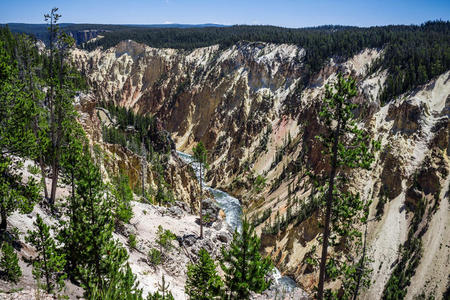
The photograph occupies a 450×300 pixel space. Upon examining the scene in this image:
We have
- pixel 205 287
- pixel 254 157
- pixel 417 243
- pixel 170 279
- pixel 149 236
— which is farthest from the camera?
pixel 254 157

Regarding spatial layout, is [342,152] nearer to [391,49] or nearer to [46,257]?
[46,257]

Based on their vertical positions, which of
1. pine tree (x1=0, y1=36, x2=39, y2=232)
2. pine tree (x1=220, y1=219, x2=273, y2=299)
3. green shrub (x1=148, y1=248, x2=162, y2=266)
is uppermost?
pine tree (x1=0, y1=36, x2=39, y2=232)

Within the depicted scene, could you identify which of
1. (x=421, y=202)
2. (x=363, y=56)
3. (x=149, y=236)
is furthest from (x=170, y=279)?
(x=363, y=56)

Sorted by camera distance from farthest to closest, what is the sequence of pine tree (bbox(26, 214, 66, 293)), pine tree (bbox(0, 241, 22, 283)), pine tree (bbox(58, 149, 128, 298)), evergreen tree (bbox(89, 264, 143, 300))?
pine tree (bbox(58, 149, 128, 298)) → pine tree (bbox(26, 214, 66, 293)) → pine tree (bbox(0, 241, 22, 283)) → evergreen tree (bbox(89, 264, 143, 300))

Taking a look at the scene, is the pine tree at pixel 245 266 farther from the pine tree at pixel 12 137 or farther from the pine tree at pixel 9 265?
the pine tree at pixel 12 137

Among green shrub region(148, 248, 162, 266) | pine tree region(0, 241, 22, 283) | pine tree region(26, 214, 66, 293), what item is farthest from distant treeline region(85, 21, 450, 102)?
pine tree region(0, 241, 22, 283)

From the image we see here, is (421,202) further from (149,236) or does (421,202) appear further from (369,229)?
(149,236)

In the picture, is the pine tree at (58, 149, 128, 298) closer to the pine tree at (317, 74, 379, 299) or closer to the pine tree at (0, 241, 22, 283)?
the pine tree at (0, 241, 22, 283)

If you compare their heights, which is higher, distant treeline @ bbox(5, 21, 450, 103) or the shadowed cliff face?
distant treeline @ bbox(5, 21, 450, 103)

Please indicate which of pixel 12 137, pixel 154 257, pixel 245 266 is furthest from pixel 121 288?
pixel 154 257
